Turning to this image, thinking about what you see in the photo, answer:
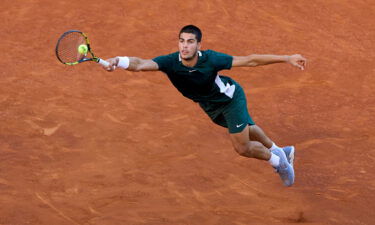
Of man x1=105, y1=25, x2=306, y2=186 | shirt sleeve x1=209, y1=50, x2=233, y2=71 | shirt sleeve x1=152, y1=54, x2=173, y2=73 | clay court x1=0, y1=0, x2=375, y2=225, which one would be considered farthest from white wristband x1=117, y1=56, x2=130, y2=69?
clay court x1=0, y1=0, x2=375, y2=225

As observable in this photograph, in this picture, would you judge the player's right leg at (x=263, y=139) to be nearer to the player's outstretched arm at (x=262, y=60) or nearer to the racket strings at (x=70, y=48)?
the player's outstretched arm at (x=262, y=60)

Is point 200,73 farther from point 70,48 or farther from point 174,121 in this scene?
point 174,121

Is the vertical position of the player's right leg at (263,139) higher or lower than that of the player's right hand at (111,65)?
lower

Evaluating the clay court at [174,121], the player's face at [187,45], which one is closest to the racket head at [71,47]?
the player's face at [187,45]

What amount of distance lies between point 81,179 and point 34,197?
2.48 feet

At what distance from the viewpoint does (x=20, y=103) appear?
11.9 metres

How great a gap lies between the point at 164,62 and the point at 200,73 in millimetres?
460

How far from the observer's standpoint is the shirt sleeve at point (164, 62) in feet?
28.5

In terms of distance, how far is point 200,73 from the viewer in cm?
882

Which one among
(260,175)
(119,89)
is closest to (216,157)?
(260,175)

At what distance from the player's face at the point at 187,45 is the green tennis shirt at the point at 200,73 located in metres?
0.17

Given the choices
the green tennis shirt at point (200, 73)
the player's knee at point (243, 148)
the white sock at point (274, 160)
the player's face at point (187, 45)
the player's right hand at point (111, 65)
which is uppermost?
the player's face at point (187, 45)

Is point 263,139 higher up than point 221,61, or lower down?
lower down

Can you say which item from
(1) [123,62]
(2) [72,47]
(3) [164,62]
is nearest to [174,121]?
(3) [164,62]
